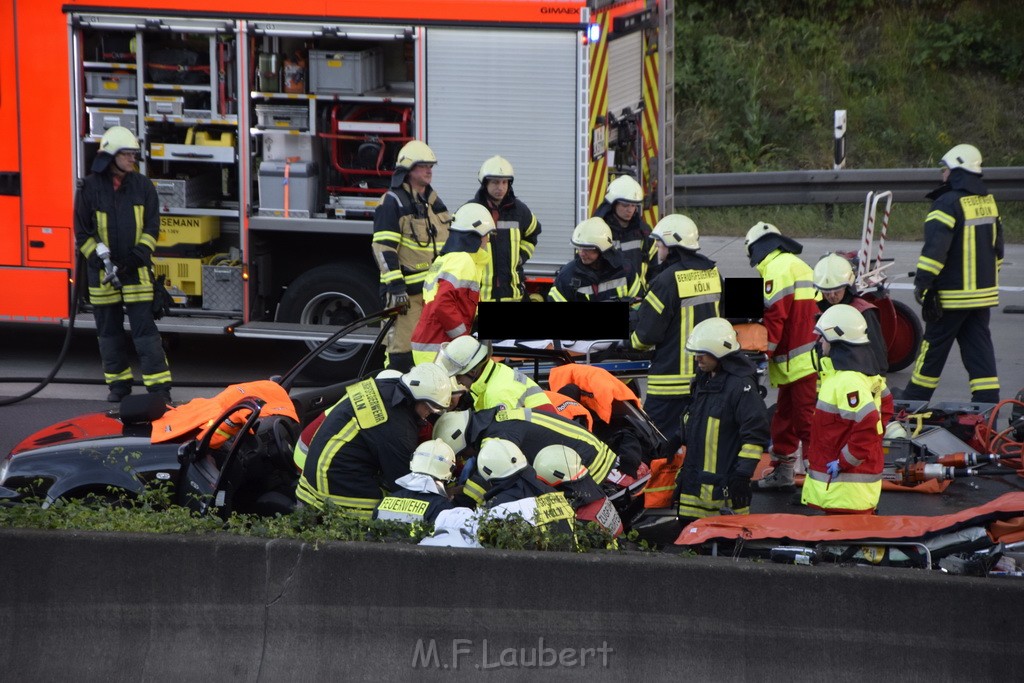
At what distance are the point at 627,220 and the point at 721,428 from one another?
3.10 meters

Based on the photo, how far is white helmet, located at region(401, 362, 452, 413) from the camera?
5.43 metres

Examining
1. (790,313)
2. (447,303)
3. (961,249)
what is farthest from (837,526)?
(961,249)

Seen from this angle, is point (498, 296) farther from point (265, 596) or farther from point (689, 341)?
point (265, 596)

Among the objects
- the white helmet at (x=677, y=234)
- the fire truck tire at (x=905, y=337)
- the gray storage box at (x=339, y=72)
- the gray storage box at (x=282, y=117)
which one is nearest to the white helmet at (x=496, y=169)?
the gray storage box at (x=339, y=72)

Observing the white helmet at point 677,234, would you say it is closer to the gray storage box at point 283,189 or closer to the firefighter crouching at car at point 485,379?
the firefighter crouching at car at point 485,379

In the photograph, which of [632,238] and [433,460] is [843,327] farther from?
[632,238]

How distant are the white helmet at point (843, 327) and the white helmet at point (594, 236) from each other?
Result: 2.27m

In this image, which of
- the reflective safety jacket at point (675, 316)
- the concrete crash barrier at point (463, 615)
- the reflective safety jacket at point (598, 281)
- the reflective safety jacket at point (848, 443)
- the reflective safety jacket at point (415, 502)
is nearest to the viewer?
the concrete crash barrier at point (463, 615)

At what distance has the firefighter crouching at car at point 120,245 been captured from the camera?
8.63 meters

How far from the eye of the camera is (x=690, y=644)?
4227 mm

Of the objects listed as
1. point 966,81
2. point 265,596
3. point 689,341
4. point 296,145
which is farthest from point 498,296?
point 966,81

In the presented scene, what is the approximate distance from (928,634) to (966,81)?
51.0ft

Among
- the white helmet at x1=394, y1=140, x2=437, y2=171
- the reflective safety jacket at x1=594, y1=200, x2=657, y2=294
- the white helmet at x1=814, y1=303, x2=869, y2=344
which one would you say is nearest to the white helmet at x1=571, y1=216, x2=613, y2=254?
the reflective safety jacket at x1=594, y1=200, x2=657, y2=294

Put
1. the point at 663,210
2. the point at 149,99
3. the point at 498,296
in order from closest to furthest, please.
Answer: the point at 498,296
the point at 149,99
the point at 663,210
